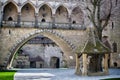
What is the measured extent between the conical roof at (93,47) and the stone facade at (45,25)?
11516 mm

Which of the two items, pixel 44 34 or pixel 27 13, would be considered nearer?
pixel 44 34

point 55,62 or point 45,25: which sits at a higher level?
point 45,25

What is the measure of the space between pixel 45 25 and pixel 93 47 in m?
13.7

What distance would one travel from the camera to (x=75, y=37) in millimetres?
37531

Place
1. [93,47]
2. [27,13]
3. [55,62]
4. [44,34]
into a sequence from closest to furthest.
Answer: [93,47] → [44,34] → [27,13] → [55,62]

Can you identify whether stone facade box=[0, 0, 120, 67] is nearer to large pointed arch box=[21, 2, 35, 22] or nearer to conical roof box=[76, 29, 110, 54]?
large pointed arch box=[21, 2, 35, 22]

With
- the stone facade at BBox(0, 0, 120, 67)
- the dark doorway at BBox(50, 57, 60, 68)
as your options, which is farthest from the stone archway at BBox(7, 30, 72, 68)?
the dark doorway at BBox(50, 57, 60, 68)

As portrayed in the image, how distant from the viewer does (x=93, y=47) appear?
2375 cm

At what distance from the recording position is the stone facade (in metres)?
35.2

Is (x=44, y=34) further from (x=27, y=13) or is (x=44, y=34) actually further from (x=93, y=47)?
(x=93, y=47)

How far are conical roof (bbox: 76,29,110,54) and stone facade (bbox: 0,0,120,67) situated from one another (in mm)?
11516

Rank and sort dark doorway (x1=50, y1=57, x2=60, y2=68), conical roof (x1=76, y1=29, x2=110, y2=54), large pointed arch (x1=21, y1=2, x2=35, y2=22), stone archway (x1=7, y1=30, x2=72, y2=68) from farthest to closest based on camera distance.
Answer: dark doorway (x1=50, y1=57, x2=60, y2=68)
large pointed arch (x1=21, y1=2, x2=35, y2=22)
stone archway (x1=7, y1=30, x2=72, y2=68)
conical roof (x1=76, y1=29, x2=110, y2=54)

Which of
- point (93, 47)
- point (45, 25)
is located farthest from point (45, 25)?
point (93, 47)

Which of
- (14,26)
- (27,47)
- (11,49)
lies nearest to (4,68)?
(11,49)
